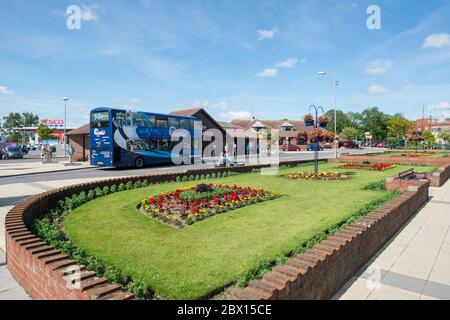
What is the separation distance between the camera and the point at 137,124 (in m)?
22.7

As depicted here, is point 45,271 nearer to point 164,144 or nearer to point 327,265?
point 327,265

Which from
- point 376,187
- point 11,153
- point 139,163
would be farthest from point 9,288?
point 11,153

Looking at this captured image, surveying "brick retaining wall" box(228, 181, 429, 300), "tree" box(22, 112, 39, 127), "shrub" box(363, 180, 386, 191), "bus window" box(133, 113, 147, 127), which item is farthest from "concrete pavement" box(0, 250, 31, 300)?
"tree" box(22, 112, 39, 127)

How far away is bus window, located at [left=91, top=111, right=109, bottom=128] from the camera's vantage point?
69.7 feet

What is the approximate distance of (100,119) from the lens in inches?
850

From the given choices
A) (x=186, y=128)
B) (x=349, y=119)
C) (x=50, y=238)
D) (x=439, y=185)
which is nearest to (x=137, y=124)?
(x=186, y=128)

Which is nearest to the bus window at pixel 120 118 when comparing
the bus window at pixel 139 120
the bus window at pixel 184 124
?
the bus window at pixel 139 120

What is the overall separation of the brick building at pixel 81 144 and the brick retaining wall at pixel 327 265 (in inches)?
1216

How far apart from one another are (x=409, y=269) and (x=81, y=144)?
32807 millimetres

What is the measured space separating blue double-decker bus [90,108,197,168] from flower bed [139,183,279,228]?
43.5ft

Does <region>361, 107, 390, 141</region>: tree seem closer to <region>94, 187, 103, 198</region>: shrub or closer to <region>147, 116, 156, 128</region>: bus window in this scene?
<region>147, 116, 156, 128</region>: bus window

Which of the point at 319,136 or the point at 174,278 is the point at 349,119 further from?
the point at 174,278

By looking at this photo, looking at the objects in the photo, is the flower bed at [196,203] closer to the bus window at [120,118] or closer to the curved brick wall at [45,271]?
the curved brick wall at [45,271]

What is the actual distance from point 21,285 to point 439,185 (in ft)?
52.9
